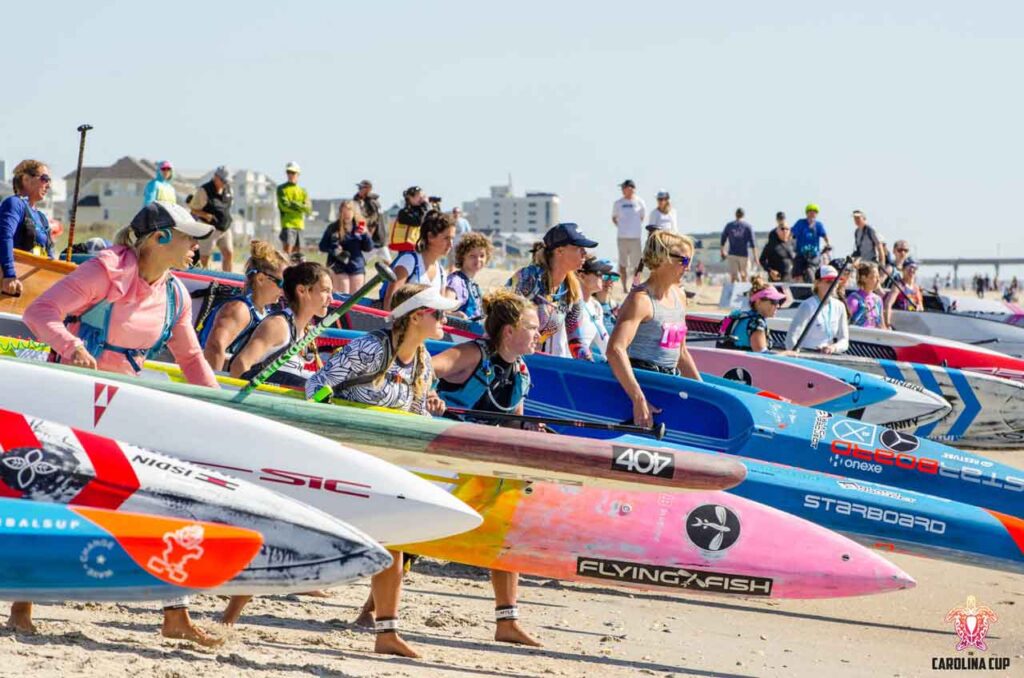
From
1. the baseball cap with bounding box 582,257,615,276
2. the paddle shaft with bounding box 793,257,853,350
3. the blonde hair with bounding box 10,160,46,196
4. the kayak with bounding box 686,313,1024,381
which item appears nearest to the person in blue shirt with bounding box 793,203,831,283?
the kayak with bounding box 686,313,1024,381

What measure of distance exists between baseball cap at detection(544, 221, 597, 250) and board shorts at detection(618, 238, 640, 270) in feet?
38.8

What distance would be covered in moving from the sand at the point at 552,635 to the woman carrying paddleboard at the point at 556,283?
176cm

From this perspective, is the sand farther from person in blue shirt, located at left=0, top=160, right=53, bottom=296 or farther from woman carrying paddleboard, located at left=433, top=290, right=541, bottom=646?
person in blue shirt, located at left=0, top=160, right=53, bottom=296

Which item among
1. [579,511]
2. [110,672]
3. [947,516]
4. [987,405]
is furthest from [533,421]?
[987,405]

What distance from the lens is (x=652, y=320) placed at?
8.80m

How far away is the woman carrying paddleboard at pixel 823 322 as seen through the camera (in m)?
13.4

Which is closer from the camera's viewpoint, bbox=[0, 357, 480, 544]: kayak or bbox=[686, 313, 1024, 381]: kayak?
bbox=[0, 357, 480, 544]: kayak

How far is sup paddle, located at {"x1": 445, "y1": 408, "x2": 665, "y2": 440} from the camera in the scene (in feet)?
24.3

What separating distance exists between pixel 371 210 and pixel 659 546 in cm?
1072

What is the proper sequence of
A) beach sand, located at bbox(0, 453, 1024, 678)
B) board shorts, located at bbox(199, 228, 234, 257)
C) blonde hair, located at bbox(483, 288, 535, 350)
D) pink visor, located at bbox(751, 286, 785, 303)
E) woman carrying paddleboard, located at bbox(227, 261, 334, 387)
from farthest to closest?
board shorts, located at bbox(199, 228, 234, 257) < pink visor, located at bbox(751, 286, 785, 303) < woman carrying paddleboard, located at bbox(227, 261, 334, 387) < blonde hair, located at bbox(483, 288, 535, 350) < beach sand, located at bbox(0, 453, 1024, 678)

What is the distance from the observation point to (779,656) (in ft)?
23.7

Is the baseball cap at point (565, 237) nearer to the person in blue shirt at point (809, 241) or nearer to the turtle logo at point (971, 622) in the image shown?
the turtle logo at point (971, 622)

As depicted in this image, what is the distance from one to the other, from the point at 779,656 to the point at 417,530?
6.62 feet

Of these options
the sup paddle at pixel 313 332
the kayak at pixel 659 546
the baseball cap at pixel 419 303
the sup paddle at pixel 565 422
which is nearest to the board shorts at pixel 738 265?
the sup paddle at pixel 565 422
